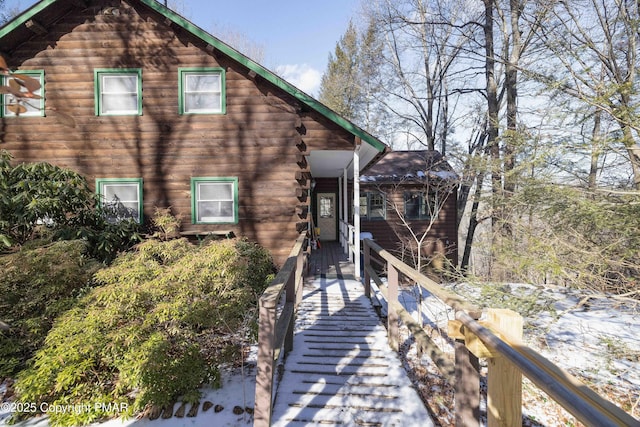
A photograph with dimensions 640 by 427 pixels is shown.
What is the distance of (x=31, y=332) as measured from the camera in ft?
11.9

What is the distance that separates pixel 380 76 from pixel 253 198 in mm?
15432

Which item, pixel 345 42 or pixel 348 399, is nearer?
pixel 348 399

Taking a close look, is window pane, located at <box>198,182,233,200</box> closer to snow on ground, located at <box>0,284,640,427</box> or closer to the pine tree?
snow on ground, located at <box>0,284,640,427</box>

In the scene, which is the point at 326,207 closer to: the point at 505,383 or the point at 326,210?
the point at 326,210

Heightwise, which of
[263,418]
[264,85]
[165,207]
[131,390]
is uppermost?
[264,85]

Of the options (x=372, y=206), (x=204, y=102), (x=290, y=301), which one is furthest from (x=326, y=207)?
(x=290, y=301)

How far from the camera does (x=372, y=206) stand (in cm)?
1360

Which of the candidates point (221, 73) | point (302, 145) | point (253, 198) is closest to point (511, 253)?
point (302, 145)

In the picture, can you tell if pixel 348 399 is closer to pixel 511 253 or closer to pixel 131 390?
pixel 131 390

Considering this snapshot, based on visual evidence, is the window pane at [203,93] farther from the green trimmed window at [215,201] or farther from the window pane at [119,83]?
the green trimmed window at [215,201]

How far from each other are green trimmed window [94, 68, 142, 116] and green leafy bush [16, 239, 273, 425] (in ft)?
16.8

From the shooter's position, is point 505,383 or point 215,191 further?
point 215,191

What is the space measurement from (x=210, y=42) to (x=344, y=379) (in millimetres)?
7640

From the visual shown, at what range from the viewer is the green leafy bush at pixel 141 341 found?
300cm
